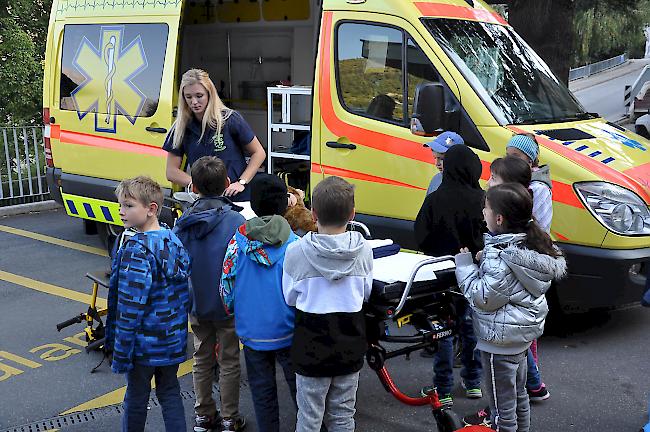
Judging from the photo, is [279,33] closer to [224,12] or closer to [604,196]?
[224,12]

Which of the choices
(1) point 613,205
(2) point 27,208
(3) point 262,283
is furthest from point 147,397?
(2) point 27,208

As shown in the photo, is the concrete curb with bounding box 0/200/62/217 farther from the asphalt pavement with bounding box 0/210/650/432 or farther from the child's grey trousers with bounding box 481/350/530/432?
the child's grey trousers with bounding box 481/350/530/432

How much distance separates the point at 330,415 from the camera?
3164 millimetres

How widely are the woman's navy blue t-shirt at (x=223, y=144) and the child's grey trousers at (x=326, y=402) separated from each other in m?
1.96

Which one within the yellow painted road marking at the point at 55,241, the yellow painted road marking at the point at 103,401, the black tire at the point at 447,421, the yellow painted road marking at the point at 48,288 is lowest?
the yellow painted road marking at the point at 103,401

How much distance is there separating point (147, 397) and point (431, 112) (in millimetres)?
2700

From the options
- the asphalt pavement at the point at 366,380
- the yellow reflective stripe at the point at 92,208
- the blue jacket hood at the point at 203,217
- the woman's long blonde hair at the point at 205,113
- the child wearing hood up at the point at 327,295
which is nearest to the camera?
the child wearing hood up at the point at 327,295

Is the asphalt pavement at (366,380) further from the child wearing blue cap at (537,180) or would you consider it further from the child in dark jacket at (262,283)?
the child wearing blue cap at (537,180)

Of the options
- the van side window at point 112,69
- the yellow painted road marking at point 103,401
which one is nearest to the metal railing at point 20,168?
the van side window at point 112,69

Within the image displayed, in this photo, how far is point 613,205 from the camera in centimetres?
470

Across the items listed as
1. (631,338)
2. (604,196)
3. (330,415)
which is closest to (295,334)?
(330,415)

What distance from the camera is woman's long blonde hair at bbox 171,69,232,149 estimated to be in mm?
4672

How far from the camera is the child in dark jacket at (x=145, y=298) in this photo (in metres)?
3.19

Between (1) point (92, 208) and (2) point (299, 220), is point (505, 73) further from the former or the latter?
→ (1) point (92, 208)
